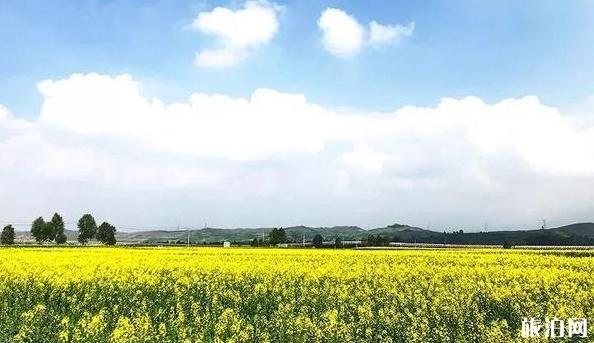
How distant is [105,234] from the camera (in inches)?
5856

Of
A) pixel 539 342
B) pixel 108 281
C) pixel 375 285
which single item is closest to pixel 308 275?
pixel 375 285

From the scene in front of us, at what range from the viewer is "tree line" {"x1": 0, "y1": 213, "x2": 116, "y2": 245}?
142375mm

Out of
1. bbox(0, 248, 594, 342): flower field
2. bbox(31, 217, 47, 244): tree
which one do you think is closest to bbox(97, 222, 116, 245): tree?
bbox(31, 217, 47, 244): tree

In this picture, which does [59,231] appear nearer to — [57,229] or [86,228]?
[57,229]

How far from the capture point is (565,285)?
23.9 metres

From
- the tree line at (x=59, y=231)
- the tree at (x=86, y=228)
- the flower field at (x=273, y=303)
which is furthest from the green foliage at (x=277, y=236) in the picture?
the flower field at (x=273, y=303)

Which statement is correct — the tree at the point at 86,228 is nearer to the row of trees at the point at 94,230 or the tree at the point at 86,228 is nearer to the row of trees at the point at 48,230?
the row of trees at the point at 94,230

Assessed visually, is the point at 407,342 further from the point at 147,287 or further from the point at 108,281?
the point at 108,281

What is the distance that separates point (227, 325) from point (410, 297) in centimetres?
770

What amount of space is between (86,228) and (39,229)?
12.9 metres

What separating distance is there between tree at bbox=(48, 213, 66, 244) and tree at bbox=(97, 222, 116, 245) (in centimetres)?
900

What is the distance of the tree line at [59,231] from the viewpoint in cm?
14238

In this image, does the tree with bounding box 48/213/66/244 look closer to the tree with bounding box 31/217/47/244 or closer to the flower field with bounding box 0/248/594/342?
the tree with bounding box 31/217/47/244

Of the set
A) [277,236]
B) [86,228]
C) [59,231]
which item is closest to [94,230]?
[86,228]
